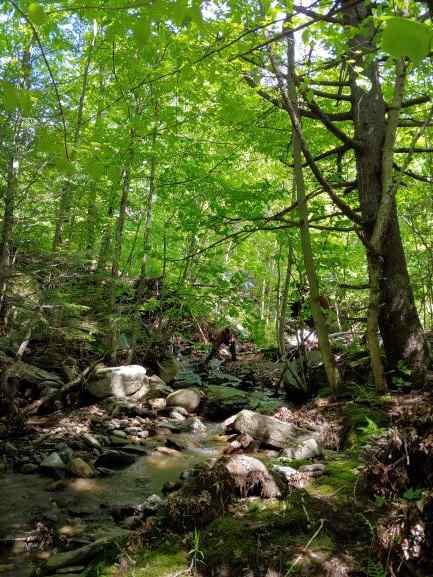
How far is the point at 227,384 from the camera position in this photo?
1185 centimetres

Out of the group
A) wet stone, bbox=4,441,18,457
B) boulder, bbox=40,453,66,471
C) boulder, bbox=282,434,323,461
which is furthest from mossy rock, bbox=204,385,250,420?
boulder, bbox=282,434,323,461

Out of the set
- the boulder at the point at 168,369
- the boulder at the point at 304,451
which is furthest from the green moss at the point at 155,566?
the boulder at the point at 168,369

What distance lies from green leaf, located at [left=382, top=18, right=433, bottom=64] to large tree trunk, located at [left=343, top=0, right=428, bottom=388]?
16.7 ft

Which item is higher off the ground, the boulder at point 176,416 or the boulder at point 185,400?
the boulder at point 185,400

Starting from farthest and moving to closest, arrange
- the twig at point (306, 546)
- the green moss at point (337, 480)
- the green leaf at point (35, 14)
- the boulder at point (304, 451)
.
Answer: the boulder at point (304, 451), the green moss at point (337, 480), the twig at point (306, 546), the green leaf at point (35, 14)

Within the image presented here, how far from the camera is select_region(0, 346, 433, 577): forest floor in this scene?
7.81 feet

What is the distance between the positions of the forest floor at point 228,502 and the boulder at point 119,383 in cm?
190

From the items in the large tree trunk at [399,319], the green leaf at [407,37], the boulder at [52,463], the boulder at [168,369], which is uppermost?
the green leaf at [407,37]

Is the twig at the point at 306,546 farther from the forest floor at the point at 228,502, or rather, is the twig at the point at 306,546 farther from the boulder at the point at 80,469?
the boulder at the point at 80,469

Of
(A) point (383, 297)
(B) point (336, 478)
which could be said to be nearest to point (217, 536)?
(B) point (336, 478)

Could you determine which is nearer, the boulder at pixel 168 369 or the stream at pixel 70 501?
the stream at pixel 70 501

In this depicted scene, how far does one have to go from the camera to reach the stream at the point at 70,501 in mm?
3736

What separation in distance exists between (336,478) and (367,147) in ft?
15.6

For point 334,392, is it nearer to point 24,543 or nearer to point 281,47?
point 24,543
